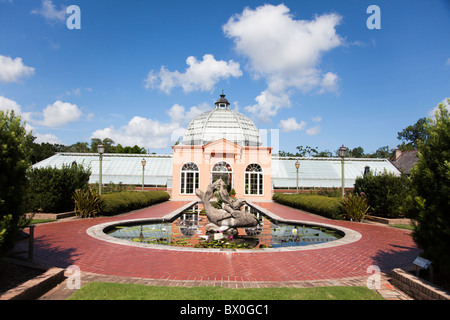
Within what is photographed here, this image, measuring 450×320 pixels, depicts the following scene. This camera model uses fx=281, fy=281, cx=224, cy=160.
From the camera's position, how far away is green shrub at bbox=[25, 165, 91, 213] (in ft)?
40.6

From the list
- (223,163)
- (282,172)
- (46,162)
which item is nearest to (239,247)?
(223,163)

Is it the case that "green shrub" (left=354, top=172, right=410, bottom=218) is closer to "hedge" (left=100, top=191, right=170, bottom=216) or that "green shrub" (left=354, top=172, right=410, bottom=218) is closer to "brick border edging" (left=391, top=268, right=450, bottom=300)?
"brick border edging" (left=391, top=268, right=450, bottom=300)

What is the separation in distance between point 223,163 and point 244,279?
2197cm

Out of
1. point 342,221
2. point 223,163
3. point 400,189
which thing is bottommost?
point 342,221

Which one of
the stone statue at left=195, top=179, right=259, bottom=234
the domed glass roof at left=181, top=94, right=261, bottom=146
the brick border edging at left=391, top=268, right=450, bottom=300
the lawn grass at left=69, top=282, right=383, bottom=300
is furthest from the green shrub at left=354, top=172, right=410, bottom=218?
the domed glass roof at left=181, top=94, right=261, bottom=146

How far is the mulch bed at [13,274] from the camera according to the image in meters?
4.04

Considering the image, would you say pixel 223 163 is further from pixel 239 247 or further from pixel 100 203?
pixel 239 247

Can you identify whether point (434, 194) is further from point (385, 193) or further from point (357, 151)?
point (357, 151)

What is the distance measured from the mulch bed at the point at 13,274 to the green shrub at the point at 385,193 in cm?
1377

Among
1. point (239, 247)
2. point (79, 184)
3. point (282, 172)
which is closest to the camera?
point (239, 247)

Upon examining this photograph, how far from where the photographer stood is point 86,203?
12.8 m

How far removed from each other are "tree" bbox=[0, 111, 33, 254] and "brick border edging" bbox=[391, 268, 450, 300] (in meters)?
6.01

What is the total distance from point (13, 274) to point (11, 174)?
65.1 inches
